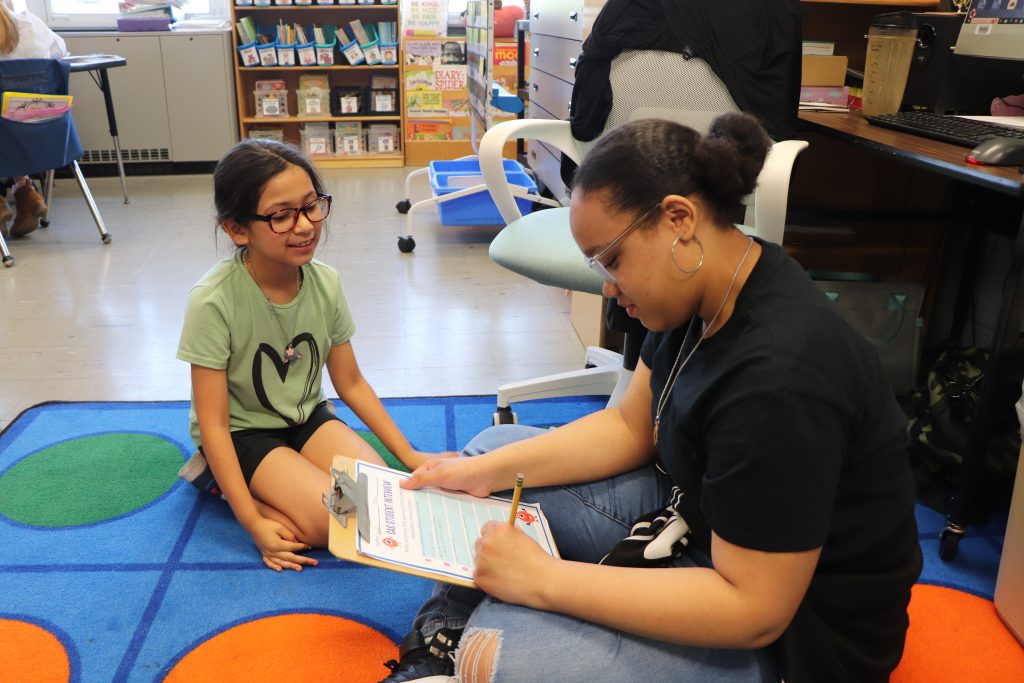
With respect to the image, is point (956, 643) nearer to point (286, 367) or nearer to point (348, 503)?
point (348, 503)

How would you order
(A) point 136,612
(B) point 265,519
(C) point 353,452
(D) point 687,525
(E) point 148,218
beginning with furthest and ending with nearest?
(E) point 148,218, (C) point 353,452, (B) point 265,519, (A) point 136,612, (D) point 687,525

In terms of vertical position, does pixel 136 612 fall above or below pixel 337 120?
below

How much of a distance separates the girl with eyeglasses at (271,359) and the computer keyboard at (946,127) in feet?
3.84

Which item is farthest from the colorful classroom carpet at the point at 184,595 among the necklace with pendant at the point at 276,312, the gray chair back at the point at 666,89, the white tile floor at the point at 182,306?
the gray chair back at the point at 666,89

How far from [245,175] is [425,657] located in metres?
0.82

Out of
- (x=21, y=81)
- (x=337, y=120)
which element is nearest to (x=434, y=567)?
(x=21, y=81)

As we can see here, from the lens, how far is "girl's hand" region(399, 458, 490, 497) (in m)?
1.16

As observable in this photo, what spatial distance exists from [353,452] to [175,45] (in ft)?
13.2

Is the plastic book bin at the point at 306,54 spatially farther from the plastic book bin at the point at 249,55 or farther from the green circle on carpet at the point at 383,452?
the green circle on carpet at the point at 383,452

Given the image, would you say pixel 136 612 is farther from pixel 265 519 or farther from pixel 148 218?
pixel 148 218

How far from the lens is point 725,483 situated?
770mm

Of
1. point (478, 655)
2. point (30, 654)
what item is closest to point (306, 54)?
point (30, 654)

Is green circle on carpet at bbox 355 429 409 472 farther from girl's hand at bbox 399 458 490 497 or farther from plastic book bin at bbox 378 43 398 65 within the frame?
plastic book bin at bbox 378 43 398 65

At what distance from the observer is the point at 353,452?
4.99ft
